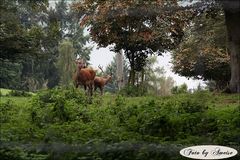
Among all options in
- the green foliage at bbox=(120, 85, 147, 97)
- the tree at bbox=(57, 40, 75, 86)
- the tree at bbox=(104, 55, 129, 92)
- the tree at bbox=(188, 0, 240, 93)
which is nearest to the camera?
the tree at bbox=(188, 0, 240, 93)

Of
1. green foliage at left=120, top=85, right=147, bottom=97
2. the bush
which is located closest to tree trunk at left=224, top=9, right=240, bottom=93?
green foliage at left=120, top=85, right=147, bottom=97

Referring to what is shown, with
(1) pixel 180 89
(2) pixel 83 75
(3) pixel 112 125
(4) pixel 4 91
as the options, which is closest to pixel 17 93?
(4) pixel 4 91

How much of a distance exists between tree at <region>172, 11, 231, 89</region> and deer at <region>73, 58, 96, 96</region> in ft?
1.87

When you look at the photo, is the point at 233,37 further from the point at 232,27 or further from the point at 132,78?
the point at 132,78

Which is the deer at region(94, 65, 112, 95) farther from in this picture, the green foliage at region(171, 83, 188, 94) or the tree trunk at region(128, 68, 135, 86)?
the green foliage at region(171, 83, 188, 94)

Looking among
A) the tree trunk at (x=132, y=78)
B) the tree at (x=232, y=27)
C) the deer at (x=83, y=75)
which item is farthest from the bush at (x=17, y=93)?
the tree at (x=232, y=27)

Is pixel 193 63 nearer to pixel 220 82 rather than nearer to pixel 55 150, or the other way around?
pixel 220 82

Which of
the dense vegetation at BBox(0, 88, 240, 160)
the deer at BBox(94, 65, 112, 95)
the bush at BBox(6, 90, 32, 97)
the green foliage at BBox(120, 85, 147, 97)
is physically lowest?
the dense vegetation at BBox(0, 88, 240, 160)

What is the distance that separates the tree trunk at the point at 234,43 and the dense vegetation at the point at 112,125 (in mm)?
219

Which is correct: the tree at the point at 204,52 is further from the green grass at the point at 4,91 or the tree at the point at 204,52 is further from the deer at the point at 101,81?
the green grass at the point at 4,91

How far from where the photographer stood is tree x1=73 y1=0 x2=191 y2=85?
9.43 ft

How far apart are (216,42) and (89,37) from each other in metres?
1.12

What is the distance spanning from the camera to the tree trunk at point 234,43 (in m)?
2.87

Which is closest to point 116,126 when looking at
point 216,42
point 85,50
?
point 85,50
